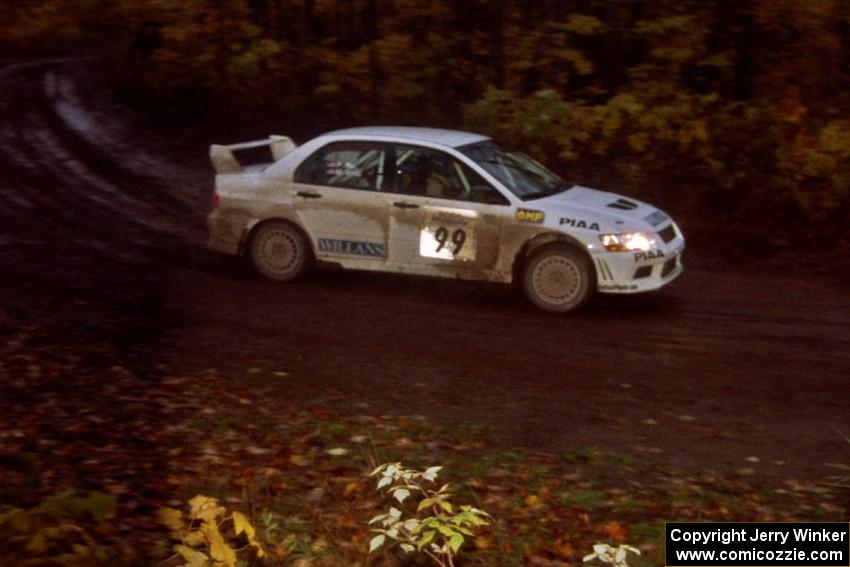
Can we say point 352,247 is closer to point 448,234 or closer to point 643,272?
point 448,234

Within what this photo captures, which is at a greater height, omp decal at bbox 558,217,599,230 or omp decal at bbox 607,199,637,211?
omp decal at bbox 607,199,637,211

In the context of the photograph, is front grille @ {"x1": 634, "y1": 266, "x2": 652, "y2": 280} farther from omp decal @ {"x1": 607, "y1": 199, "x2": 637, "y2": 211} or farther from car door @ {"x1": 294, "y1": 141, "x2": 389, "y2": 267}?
car door @ {"x1": 294, "y1": 141, "x2": 389, "y2": 267}

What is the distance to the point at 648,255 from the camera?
12.2 m

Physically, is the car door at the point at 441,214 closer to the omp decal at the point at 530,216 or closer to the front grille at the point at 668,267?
the omp decal at the point at 530,216

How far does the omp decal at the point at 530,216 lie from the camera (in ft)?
40.5

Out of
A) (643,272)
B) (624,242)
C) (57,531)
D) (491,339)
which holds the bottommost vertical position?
(57,531)

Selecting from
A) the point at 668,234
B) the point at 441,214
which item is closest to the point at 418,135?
the point at 441,214

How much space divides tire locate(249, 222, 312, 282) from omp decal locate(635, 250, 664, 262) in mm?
3479

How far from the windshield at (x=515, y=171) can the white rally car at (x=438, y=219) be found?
0.06 feet

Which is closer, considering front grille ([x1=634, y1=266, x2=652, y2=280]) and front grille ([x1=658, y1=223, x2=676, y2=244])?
front grille ([x1=634, y1=266, x2=652, y2=280])

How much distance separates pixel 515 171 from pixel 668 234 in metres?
1.65

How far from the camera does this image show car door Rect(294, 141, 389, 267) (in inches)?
514

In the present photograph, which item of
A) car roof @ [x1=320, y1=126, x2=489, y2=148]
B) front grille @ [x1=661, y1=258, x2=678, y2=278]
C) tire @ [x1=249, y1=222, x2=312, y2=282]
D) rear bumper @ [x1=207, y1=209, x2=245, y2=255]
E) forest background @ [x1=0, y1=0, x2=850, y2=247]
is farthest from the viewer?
forest background @ [x1=0, y1=0, x2=850, y2=247]

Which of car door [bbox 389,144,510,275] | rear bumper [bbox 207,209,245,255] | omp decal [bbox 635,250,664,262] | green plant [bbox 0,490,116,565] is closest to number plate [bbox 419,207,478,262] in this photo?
car door [bbox 389,144,510,275]
